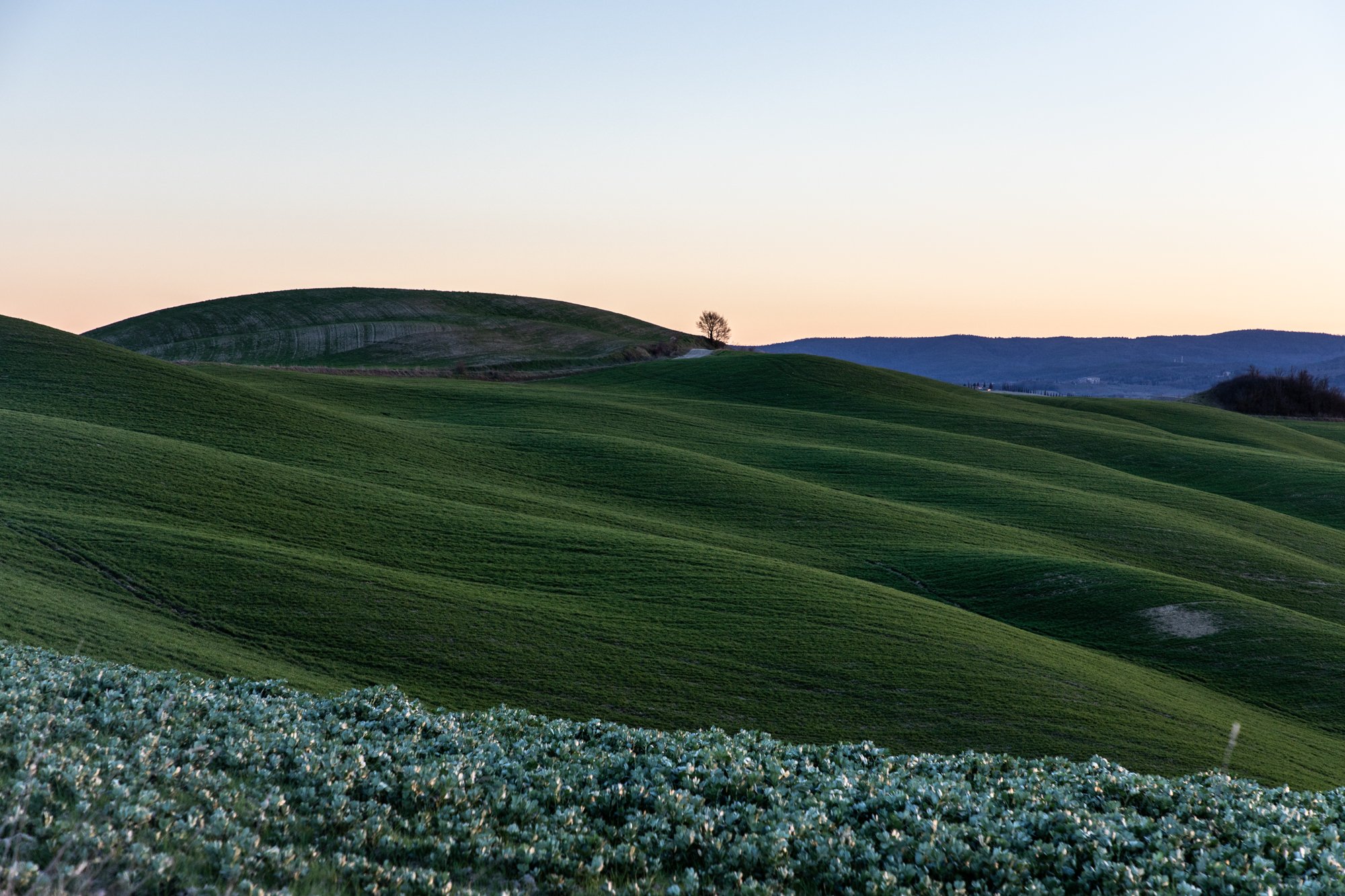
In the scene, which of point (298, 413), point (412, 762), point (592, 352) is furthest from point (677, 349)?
point (412, 762)

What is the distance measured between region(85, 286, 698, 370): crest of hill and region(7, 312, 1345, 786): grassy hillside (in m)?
52.6

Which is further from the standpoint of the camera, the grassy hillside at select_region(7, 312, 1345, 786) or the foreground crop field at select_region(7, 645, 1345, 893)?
the grassy hillside at select_region(7, 312, 1345, 786)

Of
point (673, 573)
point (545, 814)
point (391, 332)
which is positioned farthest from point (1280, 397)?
point (545, 814)

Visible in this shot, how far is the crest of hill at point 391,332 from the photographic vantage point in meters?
102

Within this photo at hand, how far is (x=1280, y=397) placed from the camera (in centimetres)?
12175

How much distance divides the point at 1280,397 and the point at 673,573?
126508 mm

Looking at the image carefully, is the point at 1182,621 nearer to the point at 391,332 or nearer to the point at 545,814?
the point at 545,814

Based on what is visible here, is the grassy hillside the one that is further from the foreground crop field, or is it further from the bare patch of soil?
the foreground crop field

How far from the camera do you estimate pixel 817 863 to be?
23.1ft

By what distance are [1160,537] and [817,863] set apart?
3507 centimetres

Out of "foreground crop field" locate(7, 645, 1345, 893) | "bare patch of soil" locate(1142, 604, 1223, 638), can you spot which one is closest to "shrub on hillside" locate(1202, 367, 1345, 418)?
"bare patch of soil" locate(1142, 604, 1223, 638)

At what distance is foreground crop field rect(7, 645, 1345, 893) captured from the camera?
20.6 feet

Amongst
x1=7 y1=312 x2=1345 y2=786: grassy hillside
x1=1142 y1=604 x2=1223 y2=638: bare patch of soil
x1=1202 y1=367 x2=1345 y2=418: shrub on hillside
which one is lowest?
x1=1142 y1=604 x2=1223 y2=638: bare patch of soil

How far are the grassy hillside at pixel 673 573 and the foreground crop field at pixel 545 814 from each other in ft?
22.5
